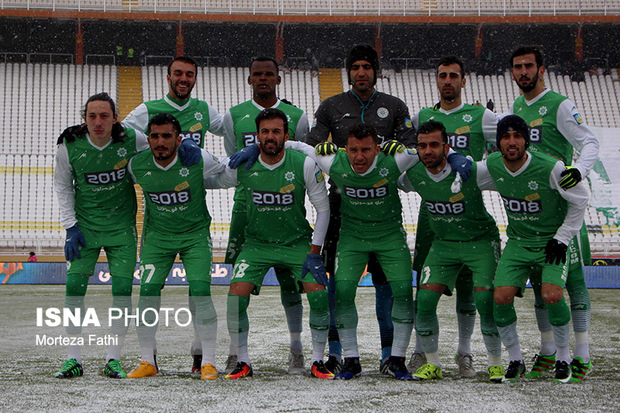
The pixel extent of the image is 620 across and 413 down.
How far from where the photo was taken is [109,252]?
566 centimetres

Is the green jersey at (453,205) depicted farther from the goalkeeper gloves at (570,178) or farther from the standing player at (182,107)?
the standing player at (182,107)

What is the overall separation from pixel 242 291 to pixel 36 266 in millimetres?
14538

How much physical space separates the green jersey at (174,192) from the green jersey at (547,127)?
2536mm

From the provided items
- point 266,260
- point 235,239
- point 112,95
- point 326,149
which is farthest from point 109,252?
point 112,95

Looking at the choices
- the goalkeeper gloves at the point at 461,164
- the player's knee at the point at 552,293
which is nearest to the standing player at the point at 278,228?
the goalkeeper gloves at the point at 461,164

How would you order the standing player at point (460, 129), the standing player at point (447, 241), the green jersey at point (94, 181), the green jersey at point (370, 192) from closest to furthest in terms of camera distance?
the standing player at point (447, 241), the green jersey at point (370, 192), the green jersey at point (94, 181), the standing player at point (460, 129)

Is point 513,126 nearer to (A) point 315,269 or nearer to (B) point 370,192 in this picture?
(B) point 370,192

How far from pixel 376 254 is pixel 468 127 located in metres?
1.28

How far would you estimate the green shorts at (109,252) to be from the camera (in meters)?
5.55

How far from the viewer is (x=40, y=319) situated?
32.3 feet

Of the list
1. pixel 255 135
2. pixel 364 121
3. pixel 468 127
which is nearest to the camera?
pixel 468 127

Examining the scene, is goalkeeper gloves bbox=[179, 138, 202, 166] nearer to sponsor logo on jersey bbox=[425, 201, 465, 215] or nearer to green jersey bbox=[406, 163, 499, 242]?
green jersey bbox=[406, 163, 499, 242]

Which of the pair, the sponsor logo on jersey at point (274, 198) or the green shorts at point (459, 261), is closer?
the green shorts at point (459, 261)

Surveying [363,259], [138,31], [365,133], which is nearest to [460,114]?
[365,133]
